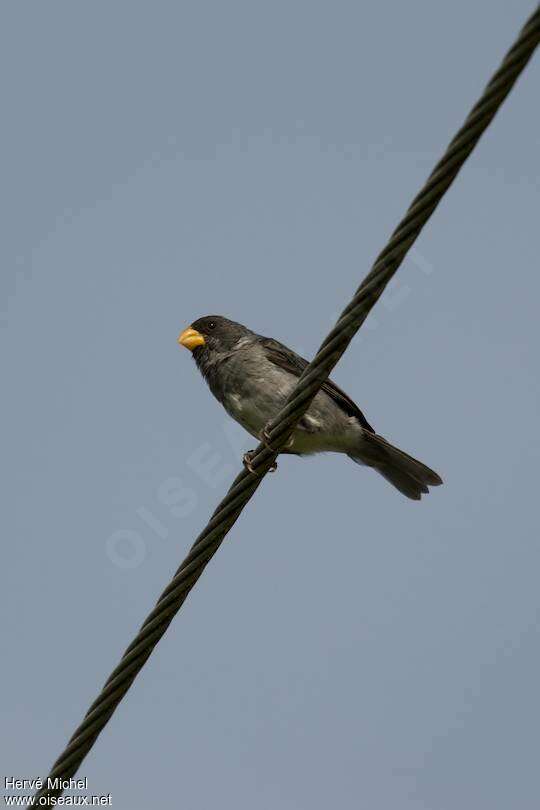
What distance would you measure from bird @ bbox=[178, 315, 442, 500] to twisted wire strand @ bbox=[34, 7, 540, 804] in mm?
2673

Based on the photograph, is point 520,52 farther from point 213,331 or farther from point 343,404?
point 213,331

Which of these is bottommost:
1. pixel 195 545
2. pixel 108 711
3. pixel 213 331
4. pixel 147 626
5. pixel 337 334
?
pixel 108 711

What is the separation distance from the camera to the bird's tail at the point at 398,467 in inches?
294

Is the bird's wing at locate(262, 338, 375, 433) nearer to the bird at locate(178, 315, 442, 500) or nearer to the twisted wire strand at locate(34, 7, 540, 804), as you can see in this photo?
the bird at locate(178, 315, 442, 500)

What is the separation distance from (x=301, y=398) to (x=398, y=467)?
12.0 feet

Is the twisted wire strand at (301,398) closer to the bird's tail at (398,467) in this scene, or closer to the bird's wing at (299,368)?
the bird's wing at (299,368)

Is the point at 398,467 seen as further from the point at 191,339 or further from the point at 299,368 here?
the point at 191,339

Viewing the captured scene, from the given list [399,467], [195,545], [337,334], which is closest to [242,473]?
[195,545]

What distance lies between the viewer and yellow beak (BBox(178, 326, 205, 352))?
795 cm

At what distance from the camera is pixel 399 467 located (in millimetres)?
7562

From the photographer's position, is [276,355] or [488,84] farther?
[276,355]

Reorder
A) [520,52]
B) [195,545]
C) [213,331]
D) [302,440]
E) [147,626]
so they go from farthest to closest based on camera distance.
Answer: [213,331] → [302,440] → [195,545] → [147,626] → [520,52]

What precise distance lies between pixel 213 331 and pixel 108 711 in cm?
470

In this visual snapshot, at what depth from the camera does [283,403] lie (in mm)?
6934
